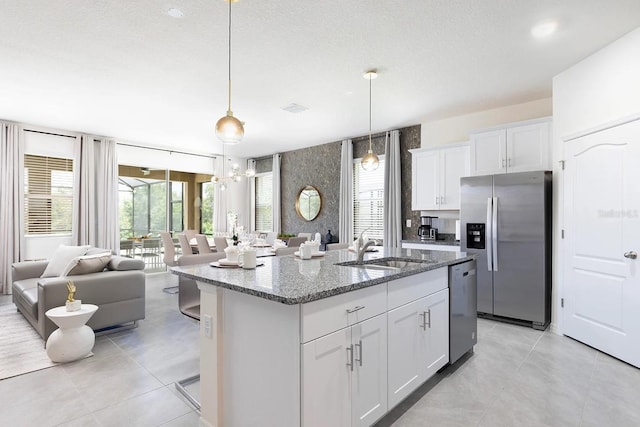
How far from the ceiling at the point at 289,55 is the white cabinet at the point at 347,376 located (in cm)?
237

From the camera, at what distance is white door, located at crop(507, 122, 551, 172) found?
13.6 feet

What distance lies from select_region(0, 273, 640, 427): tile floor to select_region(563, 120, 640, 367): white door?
249 mm

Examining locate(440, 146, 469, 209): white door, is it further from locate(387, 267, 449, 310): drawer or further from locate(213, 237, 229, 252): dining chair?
locate(213, 237, 229, 252): dining chair

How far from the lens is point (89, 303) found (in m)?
3.53

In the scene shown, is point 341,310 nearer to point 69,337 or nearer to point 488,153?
point 69,337

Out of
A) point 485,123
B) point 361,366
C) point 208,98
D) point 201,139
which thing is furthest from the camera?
point 201,139

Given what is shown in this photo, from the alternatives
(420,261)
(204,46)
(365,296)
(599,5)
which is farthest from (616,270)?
(204,46)

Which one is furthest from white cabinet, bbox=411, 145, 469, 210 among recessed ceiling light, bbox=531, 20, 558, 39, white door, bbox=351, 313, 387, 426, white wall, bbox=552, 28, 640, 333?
white door, bbox=351, 313, 387, 426

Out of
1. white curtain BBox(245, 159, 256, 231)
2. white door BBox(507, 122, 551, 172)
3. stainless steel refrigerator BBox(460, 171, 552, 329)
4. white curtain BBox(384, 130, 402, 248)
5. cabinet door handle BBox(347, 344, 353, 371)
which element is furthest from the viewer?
white curtain BBox(245, 159, 256, 231)

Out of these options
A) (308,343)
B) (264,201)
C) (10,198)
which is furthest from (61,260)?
(264,201)

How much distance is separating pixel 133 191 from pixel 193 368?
19.3ft

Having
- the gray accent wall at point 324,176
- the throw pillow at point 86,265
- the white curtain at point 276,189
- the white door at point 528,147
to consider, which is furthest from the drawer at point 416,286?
the white curtain at point 276,189

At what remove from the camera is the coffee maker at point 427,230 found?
5.43m

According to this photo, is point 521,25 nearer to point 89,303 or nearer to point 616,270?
point 616,270
